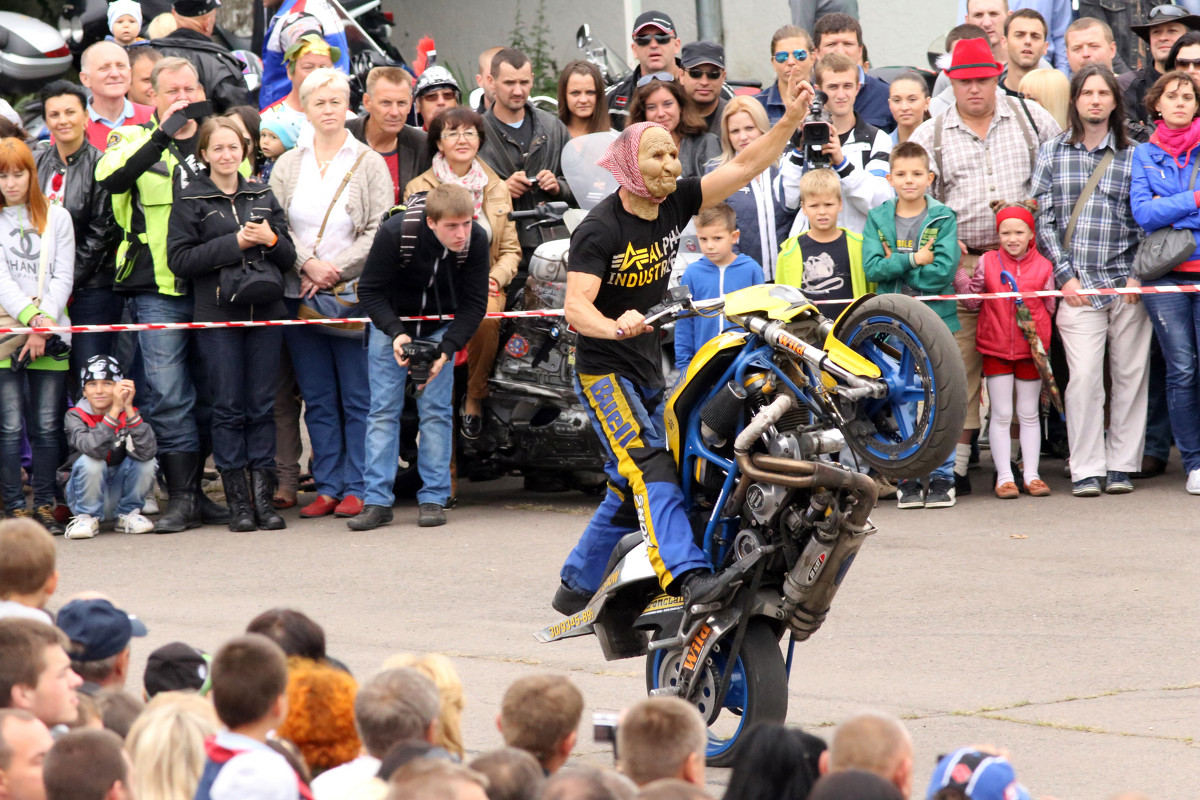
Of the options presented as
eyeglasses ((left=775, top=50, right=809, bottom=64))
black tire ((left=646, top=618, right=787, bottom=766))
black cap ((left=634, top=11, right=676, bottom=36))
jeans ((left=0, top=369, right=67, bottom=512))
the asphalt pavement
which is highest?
black cap ((left=634, top=11, right=676, bottom=36))

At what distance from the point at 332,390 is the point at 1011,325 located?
4047 mm

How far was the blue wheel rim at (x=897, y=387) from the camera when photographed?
527 centimetres

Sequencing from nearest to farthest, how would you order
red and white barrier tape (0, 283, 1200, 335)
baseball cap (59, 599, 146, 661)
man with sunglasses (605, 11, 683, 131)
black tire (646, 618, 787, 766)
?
baseball cap (59, 599, 146, 661)
black tire (646, 618, 787, 766)
red and white barrier tape (0, 283, 1200, 335)
man with sunglasses (605, 11, 683, 131)

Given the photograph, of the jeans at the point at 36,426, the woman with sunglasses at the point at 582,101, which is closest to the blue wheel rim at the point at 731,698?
the jeans at the point at 36,426

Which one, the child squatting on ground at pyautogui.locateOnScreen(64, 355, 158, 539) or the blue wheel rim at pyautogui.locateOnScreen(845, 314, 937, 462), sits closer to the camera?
the blue wheel rim at pyautogui.locateOnScreen(845, 314, 937, 462)

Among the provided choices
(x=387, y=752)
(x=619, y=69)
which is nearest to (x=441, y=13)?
(x=619, y=69)

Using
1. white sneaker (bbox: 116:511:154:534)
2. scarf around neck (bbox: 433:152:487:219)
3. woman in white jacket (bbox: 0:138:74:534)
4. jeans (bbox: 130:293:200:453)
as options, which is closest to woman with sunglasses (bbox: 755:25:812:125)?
scarf around neck (bbox: 433:152:487:219)

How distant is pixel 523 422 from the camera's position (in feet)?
32.4

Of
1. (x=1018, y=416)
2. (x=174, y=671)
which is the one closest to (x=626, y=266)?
(x=174, y=671)

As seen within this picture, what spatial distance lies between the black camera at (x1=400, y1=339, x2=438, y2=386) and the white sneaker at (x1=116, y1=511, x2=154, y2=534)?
5.86 ft

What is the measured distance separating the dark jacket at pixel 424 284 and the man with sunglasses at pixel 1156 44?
431 centimetres

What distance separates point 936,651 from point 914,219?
11.2ft

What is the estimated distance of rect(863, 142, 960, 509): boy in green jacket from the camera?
9453 millimetres

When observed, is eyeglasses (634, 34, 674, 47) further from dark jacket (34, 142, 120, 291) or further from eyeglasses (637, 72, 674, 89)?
dark jacket (34, 142, 120, 291)
